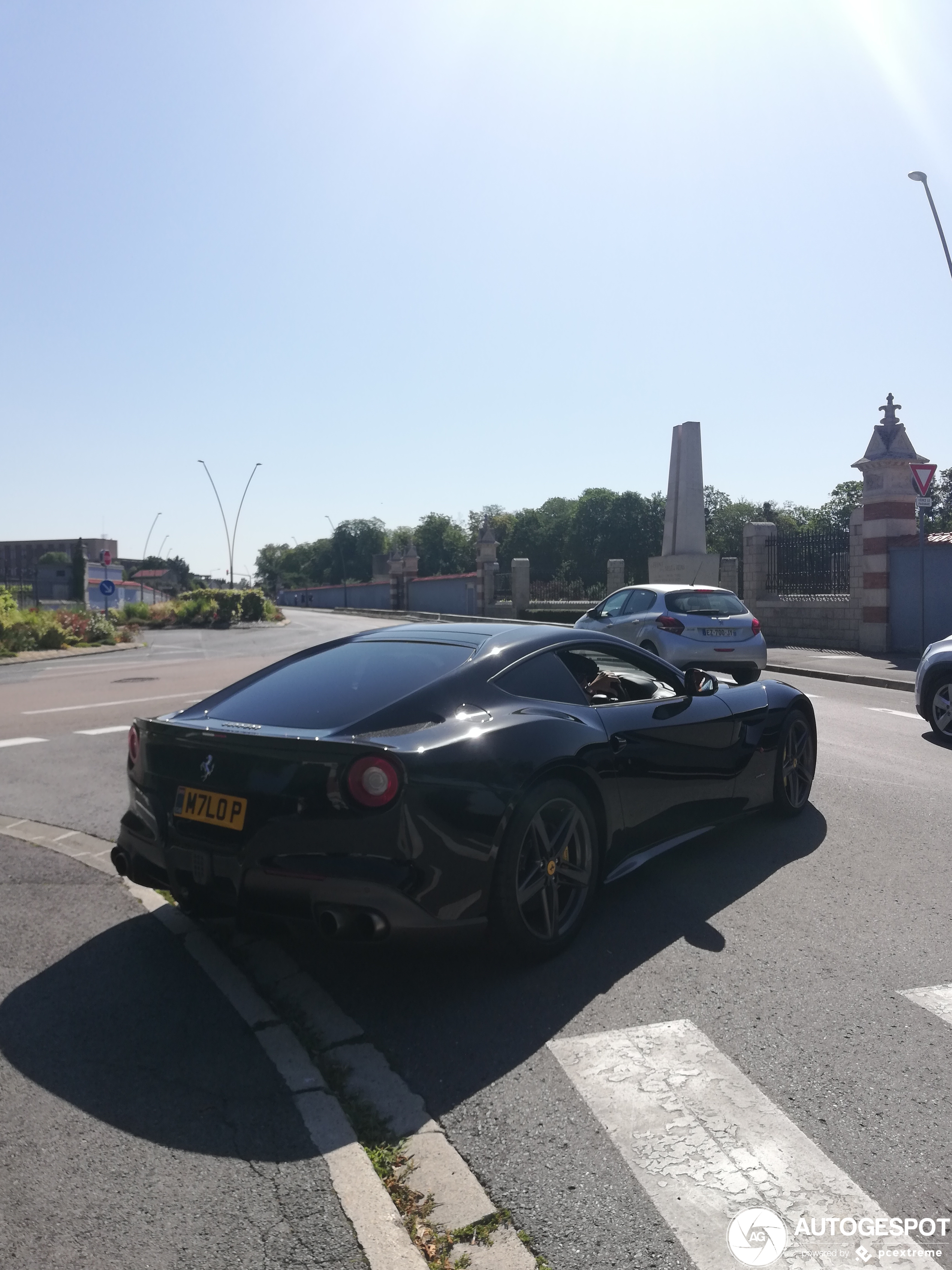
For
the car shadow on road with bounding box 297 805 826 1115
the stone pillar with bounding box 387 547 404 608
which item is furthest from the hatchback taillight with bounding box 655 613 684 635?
the stone pillar with bounding box 387 547 404 608

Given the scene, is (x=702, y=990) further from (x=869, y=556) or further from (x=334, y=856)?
(x=869, y=556)

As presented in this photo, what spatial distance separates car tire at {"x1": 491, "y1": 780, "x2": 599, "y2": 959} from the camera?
3.92 m

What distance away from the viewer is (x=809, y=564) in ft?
84.8

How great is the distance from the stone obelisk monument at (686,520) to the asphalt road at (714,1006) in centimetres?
2293

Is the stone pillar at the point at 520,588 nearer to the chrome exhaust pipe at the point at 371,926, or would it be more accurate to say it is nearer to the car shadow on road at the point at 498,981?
the car shadow on road at the point at 498,981

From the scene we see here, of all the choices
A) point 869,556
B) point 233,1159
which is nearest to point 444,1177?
point 233,1159

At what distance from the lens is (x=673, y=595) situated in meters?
14.6

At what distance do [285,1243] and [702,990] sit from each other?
198cm

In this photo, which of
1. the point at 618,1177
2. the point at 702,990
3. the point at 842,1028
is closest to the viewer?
the point at 618,1177

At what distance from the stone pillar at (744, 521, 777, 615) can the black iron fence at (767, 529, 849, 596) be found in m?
0.12

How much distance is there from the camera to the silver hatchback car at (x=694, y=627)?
14133 millimetres

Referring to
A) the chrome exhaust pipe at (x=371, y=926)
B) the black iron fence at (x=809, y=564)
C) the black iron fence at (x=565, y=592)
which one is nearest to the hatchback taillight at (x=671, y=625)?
the chrome exhaust pipe at (x=371, y=926)

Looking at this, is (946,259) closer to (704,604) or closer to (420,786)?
(704,604)

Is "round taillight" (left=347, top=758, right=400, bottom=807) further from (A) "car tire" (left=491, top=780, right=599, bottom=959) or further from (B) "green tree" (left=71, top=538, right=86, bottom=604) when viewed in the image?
(B) "green tree" (left=71, top=538, right=86, bottom=604)
